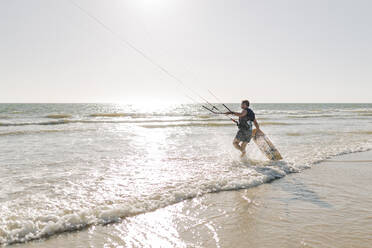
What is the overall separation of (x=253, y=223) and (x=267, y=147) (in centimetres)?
557

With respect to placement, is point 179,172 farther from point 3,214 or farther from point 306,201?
point 3,214

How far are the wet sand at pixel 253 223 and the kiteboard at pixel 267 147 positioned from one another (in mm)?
3154

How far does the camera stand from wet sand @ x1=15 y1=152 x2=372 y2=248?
3658 mm

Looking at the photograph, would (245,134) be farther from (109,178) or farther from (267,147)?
(109,178)

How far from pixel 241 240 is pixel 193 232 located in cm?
67

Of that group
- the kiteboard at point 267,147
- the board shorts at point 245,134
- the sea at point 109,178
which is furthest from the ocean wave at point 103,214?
→ the board shorts at point 245,134

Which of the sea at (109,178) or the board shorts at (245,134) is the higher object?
the board shorts at (245,134)

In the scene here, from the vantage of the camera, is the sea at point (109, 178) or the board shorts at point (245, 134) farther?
the board shorts at point (245, 134)

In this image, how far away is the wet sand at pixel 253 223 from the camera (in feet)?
12.0

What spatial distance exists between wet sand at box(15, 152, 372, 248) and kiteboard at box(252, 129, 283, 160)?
10.3 feet

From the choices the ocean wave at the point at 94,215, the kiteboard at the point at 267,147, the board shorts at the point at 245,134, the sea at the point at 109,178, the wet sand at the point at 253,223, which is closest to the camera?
the wet sand at the point at 253,223

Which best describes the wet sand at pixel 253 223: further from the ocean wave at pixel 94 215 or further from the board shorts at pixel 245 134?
the board shorts at pixel 245 134

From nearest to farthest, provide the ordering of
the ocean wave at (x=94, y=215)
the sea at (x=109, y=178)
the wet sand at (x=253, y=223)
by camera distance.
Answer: the wet sand at (x=253, y=223), the ocean wave at (x=94, y=215), the sea at (x=109, y=178)

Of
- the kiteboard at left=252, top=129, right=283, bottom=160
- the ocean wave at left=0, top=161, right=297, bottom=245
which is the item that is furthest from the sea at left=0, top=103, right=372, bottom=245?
the kiteboard at left=252, top=129, right=283, bottom=160
